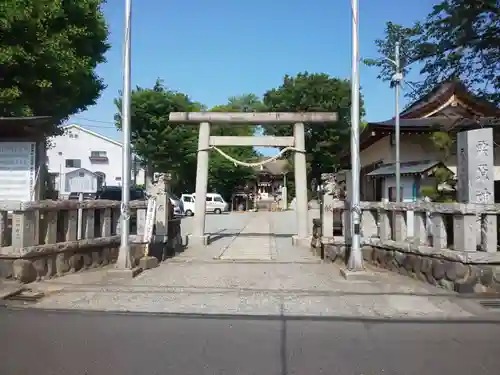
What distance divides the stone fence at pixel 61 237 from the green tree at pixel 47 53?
618 cm

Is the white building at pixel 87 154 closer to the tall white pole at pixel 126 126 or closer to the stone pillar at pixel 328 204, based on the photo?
the stone pillar at pixel 328 204

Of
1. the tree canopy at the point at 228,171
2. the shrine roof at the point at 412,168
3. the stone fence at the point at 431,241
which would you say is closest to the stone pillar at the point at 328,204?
the stone fence at the point at 431,241

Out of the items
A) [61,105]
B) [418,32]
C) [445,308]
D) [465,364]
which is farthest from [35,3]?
[465,364]

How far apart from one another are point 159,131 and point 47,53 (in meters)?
22.7

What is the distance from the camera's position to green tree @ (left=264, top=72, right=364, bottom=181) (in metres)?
39.9

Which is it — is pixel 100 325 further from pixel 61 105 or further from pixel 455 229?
pixel 61 105

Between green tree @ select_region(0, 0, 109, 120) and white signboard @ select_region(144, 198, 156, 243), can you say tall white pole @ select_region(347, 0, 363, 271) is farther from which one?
green tree @ select_region(0, 0, 109, 120)

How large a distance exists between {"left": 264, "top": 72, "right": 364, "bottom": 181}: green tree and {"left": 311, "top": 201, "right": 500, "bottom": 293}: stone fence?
2858 centimetres

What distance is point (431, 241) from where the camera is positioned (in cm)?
936

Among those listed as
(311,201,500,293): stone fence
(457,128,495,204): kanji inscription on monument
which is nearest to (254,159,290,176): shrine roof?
(311,201,500,293): stone fence

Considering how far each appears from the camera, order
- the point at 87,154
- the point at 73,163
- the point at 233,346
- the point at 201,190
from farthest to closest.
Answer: the point at 87,154
the point at 73,163
the point at 201,190
the point at 233,346

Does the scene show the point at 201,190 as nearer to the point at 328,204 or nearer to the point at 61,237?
the point at 328,204

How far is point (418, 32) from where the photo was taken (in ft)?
37.2

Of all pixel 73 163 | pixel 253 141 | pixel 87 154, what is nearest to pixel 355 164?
pixel 253 141
